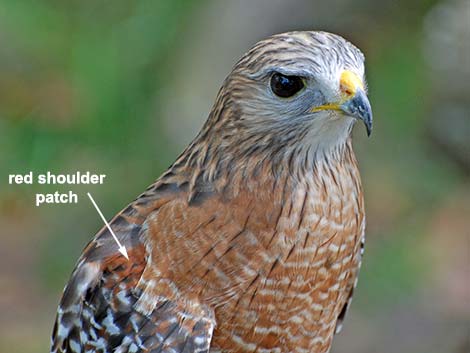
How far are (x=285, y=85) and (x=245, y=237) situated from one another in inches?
24.1

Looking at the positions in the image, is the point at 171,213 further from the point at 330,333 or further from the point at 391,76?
the point at 391,76

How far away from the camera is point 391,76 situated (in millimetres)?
7648

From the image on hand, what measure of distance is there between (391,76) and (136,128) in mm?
1878

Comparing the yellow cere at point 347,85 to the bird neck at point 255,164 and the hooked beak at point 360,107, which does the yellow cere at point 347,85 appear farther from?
the bird neck at point 255,164

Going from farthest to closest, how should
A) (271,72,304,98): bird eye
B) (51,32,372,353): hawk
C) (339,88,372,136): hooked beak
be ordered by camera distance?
(51,32,372,353): hawk
(271,72,304,98): bird eye
(339,88,372,136): hooked beak

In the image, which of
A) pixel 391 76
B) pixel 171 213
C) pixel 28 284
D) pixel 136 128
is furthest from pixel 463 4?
pixel 171 213

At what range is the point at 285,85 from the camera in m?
3.99

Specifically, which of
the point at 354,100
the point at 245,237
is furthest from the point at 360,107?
the point at 245,237

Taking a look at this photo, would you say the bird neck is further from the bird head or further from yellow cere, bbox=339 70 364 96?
yellow cere, bbox=339 70 364 96

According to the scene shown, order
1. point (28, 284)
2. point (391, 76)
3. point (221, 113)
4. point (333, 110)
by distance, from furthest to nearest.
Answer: point (28, 284) → point (391, 76) → point (221, 113) → point (333, 110)

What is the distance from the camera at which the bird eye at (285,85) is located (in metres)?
3.96

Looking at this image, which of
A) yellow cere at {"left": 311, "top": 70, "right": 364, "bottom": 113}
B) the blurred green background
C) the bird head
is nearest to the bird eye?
the bird head

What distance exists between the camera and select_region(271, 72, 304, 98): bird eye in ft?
13.0

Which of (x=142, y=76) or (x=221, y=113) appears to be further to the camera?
(x=142, y=76)
